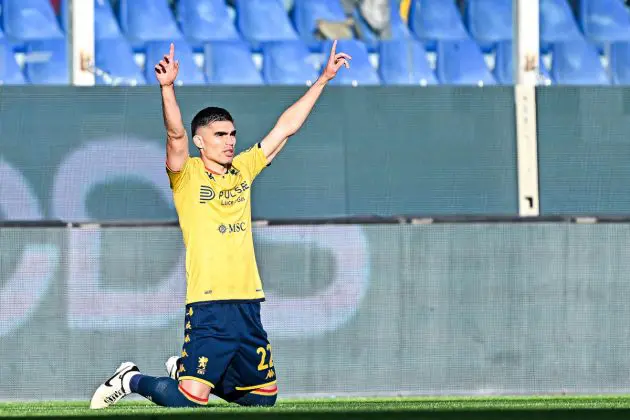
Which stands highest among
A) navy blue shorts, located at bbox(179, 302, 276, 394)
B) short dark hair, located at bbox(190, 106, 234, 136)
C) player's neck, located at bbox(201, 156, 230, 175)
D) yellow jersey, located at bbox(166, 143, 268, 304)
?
short dark hair, located at bbox(190, 106, 234, 136)

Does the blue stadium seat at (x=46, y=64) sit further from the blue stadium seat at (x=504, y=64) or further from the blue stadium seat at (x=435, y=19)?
the blue stadium seat at (x=504, y=64)

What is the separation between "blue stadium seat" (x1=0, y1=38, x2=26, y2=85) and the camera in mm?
12828

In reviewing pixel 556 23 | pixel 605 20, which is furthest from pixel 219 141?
pixel 605 20

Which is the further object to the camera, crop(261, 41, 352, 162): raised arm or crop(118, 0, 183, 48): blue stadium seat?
crop(118, 0, 183, 48): blue stadium seat

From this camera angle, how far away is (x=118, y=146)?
371 inches

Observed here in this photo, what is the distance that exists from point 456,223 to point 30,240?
2782 mm

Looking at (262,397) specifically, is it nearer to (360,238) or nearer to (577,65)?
(360,238)

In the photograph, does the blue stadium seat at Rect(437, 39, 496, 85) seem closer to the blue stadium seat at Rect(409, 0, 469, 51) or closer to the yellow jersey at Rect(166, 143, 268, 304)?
the blue stadium seat at Rect(409, 0, 469, 51)

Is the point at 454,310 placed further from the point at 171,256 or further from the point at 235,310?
the point at 235,310

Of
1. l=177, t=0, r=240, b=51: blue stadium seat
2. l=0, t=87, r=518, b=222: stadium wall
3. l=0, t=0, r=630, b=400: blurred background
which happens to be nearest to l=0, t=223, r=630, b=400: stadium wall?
l=0, t=0, r=630, b=400: blurred background

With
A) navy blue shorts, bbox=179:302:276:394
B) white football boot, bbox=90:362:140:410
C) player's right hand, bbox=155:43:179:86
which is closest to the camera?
player's right hand, bbox=155:43:179:86

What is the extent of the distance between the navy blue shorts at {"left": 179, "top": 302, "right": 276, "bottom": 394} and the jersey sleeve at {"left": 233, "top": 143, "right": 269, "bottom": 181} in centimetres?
66

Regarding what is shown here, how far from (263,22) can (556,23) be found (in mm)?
3074

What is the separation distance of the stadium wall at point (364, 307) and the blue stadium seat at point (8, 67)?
3.89m
